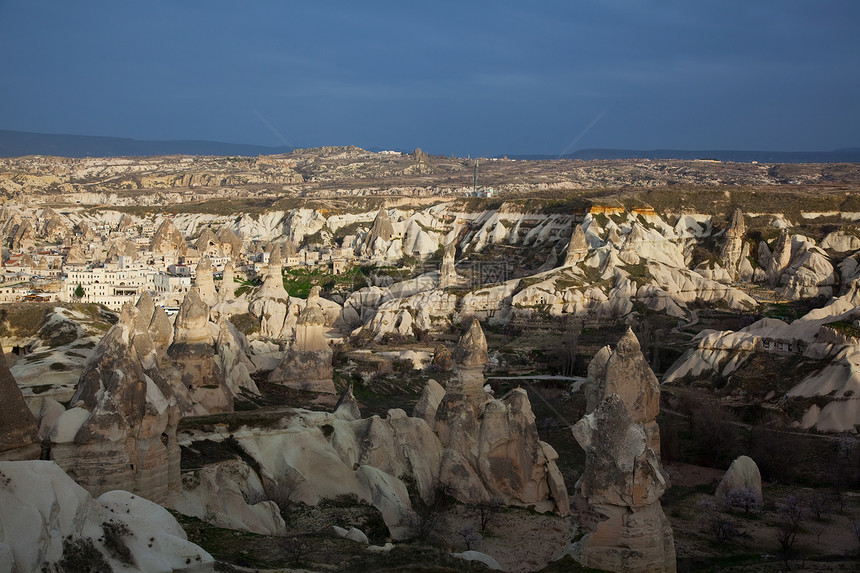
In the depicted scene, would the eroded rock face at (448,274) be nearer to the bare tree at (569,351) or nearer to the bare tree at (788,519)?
the bare tree at (569,351)

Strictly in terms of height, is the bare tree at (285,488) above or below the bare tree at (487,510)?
above

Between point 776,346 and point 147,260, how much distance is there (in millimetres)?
55995

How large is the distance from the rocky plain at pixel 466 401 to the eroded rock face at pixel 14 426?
0.04m

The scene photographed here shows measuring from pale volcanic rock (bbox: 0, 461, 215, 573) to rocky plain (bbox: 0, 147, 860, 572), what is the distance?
0.04 metres

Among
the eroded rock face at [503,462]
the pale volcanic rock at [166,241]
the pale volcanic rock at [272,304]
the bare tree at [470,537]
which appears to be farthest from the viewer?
the pale volcanic rock at [166,241]

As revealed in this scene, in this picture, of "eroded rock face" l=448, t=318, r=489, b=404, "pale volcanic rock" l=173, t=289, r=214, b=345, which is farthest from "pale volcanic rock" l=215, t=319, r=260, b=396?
"eroded rock face" l=448, t=318, r=489, b=404

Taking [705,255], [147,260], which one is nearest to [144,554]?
[705,255]

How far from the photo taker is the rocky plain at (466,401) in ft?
45.6

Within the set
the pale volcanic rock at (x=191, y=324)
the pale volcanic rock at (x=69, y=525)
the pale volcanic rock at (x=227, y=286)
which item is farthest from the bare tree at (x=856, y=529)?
the pale volcanic rock at (x=227, y=286)

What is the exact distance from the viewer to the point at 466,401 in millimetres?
22219

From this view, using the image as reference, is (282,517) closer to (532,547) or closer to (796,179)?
(532,547)

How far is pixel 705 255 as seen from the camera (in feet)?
208

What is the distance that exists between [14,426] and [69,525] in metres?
3.42

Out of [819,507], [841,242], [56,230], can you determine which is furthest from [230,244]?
[819,507]
